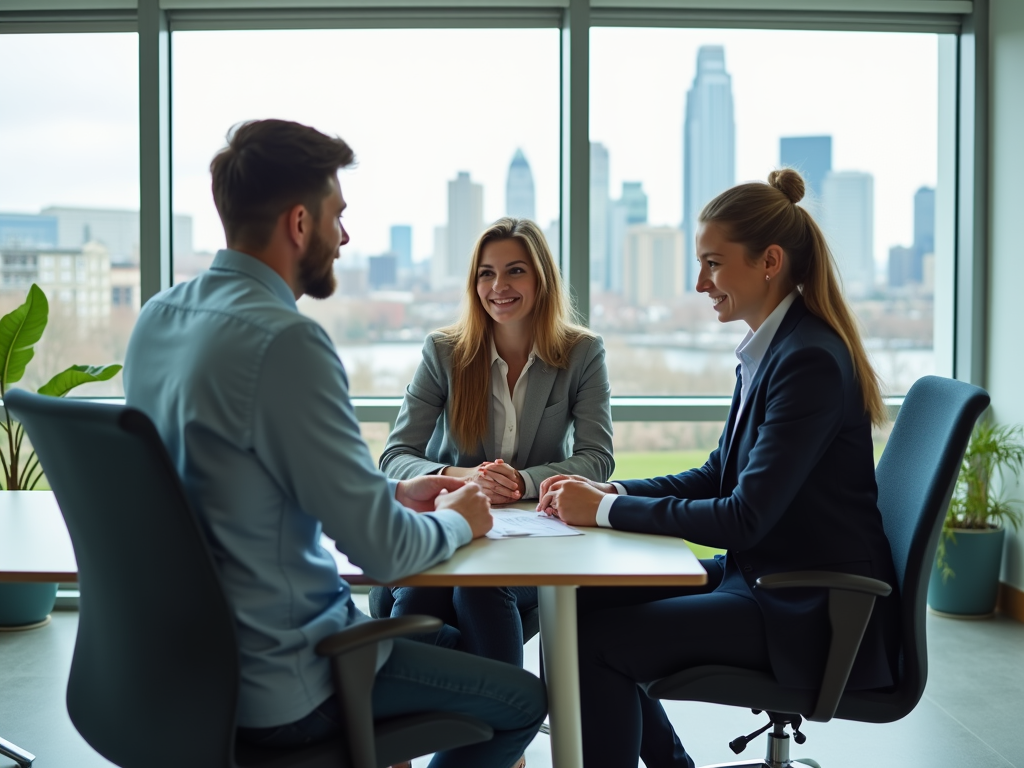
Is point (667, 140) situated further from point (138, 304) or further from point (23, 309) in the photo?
point (23, 309)

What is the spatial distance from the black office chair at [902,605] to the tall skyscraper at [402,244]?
110 inches

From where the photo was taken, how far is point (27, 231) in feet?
14.2

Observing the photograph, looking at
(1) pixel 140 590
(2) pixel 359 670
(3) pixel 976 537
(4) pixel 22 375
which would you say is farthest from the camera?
(3) pixel 976 537

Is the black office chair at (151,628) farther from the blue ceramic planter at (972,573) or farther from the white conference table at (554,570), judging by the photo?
the blue ceramic planter at (972,573)

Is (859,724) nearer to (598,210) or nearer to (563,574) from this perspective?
(563,574)

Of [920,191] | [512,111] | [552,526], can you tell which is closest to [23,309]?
[512,111]

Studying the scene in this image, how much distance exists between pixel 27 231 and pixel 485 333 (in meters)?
2.63

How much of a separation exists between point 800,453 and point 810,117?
2890 mm

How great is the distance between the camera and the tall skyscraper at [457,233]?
4.34 m

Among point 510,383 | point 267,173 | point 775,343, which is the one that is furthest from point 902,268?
point 267,173

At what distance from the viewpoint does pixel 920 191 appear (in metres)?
4.39

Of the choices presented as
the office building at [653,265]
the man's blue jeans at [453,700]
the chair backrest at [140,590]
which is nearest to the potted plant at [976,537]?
the office building at [653,265]

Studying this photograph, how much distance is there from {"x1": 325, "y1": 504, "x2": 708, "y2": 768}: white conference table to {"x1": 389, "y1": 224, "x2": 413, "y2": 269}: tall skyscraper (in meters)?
2.60

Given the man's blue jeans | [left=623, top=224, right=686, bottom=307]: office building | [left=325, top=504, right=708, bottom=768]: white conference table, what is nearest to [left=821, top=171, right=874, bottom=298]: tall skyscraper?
[left=623, top=224, right=686, bottom=307]: office building
